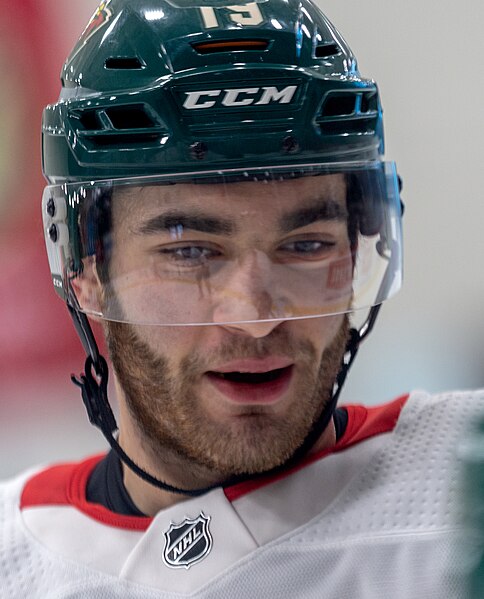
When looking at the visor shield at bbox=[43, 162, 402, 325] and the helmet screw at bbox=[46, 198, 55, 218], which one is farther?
the helmet screw at bbox=[46, 198, 55, 218]

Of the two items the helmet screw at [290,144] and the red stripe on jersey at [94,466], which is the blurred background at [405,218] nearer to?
the red stripe on jersey at [94,466]

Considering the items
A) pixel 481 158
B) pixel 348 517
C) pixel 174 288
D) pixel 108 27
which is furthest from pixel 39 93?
pixel 348 517

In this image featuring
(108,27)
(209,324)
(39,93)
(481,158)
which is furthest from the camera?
(39,93)

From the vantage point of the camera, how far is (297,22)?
155 centimetres

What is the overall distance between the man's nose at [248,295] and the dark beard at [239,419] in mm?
46

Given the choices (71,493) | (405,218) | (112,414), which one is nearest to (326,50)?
(112,414)

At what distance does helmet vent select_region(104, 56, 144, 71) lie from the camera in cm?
152

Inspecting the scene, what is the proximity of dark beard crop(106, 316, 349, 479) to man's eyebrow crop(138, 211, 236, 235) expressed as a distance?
15cm

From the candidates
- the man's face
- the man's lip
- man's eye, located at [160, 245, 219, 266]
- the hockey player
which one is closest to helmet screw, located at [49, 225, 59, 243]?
the hockey player

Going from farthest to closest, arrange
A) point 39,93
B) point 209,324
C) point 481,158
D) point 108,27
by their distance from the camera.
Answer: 1. point 39,93
2. point 481,158
3. point 108,27
4. point 209,324

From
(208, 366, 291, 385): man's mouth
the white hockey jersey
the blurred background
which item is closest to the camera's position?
the white hockey jersey

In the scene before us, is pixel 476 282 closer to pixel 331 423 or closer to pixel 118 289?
pixel 331 423

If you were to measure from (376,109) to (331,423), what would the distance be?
1.57 feet

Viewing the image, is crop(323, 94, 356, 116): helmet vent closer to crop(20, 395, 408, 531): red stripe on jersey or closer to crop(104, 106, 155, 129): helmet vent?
crop(104, 106, 155, 129): helmet vent
